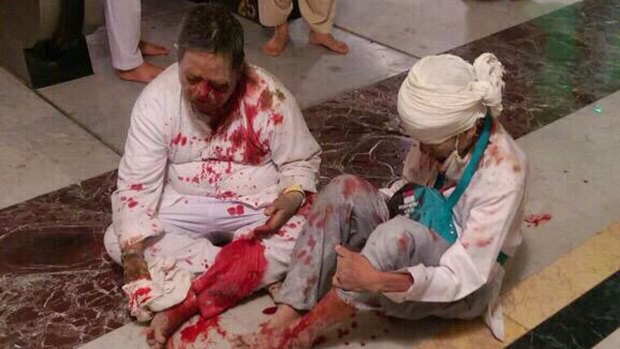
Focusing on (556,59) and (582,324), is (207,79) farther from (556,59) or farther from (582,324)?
(556,59)

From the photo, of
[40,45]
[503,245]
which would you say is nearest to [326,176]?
[503,245]

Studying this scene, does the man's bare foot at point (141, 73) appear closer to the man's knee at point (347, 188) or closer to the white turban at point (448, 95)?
the man's knee at point (347, 188)

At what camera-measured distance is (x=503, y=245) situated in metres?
1.76

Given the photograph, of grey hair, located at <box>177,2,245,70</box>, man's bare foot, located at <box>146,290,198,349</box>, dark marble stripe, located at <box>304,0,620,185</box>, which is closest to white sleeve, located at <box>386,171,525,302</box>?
man's bare foot, located at <box>146,290,198,349</box>

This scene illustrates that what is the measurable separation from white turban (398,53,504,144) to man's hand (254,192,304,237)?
1.40 ft

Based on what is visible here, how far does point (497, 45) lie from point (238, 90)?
194 centimetres

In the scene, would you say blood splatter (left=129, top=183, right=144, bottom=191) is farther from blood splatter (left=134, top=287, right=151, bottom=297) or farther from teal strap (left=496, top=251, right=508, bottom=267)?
teal strap (left=496, top=251, right=508, bottom=267)

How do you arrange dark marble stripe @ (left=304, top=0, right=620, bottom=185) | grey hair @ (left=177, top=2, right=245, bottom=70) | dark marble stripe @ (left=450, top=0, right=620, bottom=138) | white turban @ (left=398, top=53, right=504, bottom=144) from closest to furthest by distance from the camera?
white turban @ (left=398, top=53, right=504, bottom=144)
grey hair @ (left=177, top=2, right=245, bottom=70)
dark marble stripe @ (left=304, top=0, right=620, bottom=185)
dark marble stripe @ (left=450, top=0, right=620, bottom=138)

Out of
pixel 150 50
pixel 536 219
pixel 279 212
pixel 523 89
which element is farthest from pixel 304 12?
pixel 279 212

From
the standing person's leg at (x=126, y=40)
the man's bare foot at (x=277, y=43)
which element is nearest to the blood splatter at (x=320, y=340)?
the standing person's leg at (x=126, y=40)

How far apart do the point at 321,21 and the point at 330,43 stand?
0.11m

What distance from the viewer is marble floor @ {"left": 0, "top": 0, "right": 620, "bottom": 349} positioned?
→ 6.37 feet

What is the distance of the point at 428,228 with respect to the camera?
5.79 ft

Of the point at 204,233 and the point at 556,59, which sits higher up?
the point at 204,233
